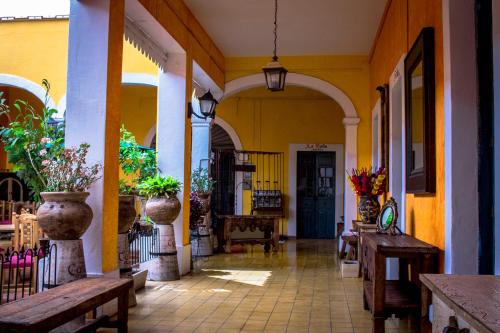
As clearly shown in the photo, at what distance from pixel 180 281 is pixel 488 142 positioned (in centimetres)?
488

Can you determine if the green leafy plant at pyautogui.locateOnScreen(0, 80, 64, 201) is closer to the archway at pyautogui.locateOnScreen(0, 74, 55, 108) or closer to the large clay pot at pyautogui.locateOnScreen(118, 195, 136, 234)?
the large clay pot at pyautogui.locateOnScreen(118, 195, 136, 234)

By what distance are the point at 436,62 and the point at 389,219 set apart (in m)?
1.66

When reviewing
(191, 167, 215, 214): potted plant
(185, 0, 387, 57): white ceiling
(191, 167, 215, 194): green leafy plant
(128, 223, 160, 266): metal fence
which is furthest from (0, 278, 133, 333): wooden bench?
(191, 167, 215, 194): green leafy plant

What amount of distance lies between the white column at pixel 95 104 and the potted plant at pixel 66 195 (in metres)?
0.21

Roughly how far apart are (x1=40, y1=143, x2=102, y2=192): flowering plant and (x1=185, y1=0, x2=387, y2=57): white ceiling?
418cm

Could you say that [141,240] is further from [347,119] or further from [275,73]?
[347,119]

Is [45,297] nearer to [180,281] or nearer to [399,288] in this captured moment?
[399,288]

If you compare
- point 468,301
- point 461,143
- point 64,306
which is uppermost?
point 461,143

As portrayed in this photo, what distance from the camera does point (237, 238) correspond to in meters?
11.6

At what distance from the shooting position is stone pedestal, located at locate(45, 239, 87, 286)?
454cm

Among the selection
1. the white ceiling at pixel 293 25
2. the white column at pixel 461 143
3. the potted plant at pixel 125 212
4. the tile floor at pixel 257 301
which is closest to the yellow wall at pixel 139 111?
the white ceiling at pixel 293 25

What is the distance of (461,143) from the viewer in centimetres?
395

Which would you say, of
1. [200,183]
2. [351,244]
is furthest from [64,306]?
[200,183]

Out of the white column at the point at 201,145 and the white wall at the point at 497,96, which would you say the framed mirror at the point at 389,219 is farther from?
A: the white column at the point at 201,145
